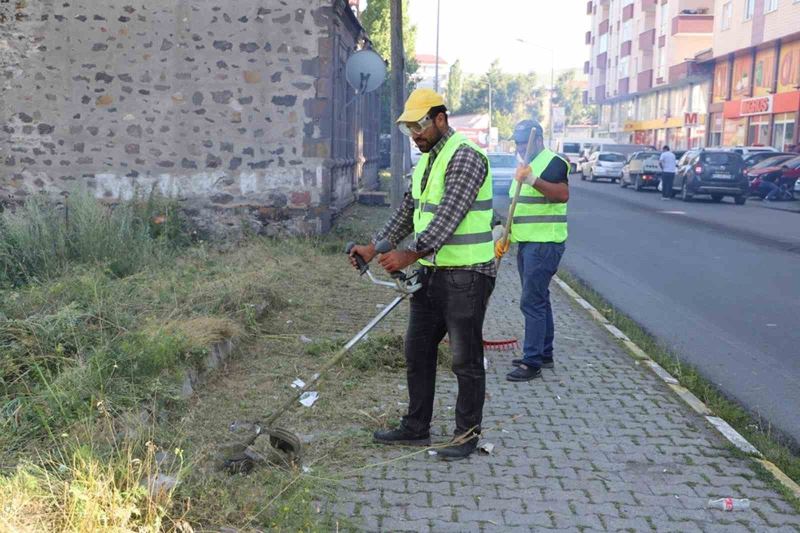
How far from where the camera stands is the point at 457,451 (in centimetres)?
491

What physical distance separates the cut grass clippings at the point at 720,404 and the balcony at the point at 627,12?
2371 inches

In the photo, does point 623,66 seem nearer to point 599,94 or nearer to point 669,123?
point 599,94

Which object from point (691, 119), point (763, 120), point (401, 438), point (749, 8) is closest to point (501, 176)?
point (401, 438)

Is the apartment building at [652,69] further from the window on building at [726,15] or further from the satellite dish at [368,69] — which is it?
the satellite dish at [368,69]

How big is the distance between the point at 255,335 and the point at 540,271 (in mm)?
2431

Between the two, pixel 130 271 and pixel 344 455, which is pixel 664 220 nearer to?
pixel 130 271

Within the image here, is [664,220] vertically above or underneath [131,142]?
underneath

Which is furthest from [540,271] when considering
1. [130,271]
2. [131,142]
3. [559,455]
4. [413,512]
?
[131,142]

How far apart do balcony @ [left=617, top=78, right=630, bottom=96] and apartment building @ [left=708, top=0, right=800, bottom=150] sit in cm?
1809

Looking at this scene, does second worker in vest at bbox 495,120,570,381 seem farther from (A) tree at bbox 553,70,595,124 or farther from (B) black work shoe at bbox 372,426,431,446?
(A) tree at bbox 553,70,595,124

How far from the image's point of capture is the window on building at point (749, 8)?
40344 millimetres

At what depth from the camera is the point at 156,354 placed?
5.55m

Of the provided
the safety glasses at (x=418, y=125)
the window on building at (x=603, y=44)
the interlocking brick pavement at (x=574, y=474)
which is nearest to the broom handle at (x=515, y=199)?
the interlocking brick pavement at (x=574, y=474)

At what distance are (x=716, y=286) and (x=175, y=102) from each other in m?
8.03
